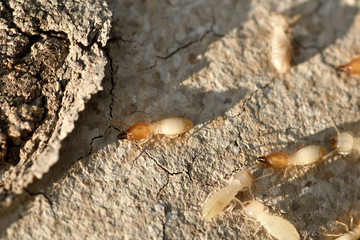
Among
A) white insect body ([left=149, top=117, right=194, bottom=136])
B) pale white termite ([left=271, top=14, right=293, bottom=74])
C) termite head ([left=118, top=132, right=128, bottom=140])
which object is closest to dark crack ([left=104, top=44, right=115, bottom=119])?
termite head ([left=118, top=132, right=128, bottom=140])

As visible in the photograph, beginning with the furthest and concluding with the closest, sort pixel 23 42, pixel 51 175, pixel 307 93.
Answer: pixel 307 93, pixel 23 42, pixel 51 175

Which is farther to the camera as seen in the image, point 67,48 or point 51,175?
point 67,48

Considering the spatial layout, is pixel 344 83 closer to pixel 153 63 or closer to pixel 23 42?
pixel 153 63

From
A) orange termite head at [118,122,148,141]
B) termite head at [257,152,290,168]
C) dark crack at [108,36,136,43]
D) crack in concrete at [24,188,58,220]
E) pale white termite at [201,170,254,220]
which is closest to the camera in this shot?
crack in concrete at [24,188,58,220]

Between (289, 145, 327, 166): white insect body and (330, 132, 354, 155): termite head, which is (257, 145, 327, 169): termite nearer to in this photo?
(289, 145, 327, 166): white insect body

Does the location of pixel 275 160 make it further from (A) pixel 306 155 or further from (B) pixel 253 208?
(B) pixel 253 208

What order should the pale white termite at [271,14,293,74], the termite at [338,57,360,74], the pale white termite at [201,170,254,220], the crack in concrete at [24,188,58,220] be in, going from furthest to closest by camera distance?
the termite at [338,57,360,74]
the pale white termite at [271,14,293,74]
the pale white termite at [201,170,254,220]
the crack in concrete at [24,188,58,220]

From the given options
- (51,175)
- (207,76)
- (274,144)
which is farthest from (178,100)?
(51,175)

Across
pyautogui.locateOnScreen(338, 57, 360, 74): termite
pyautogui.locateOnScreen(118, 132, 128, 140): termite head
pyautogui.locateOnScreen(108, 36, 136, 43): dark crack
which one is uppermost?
pyautogui.locateOnScreen(108, 36, 136, 43): dark crack

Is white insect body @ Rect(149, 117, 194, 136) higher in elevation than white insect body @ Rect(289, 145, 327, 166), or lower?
higher

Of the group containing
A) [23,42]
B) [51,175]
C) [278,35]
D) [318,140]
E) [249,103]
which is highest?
[278,35]
